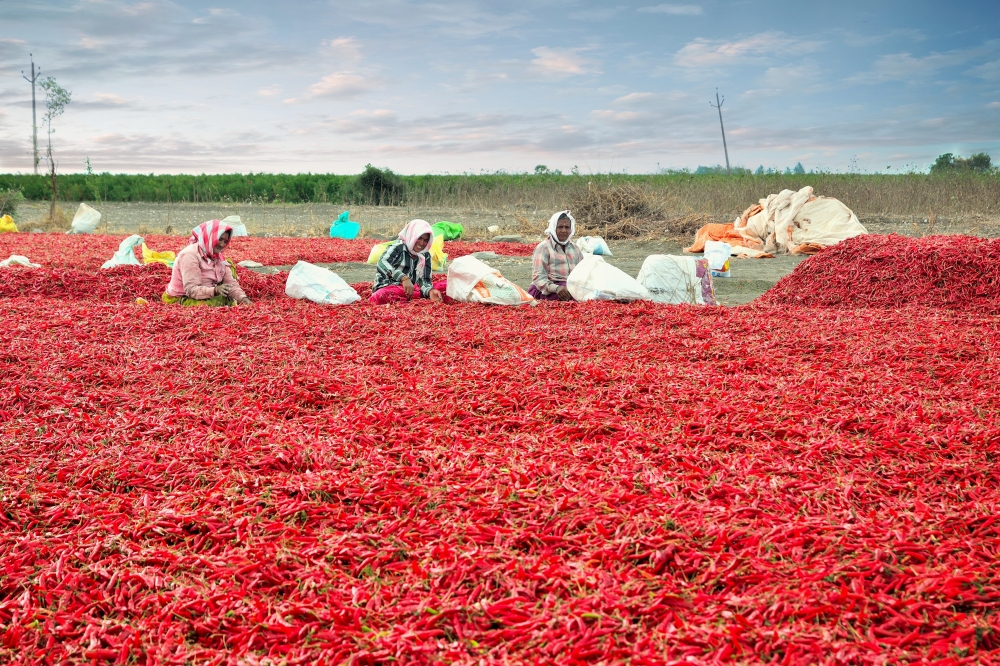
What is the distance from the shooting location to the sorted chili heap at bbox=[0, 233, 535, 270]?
436 inches

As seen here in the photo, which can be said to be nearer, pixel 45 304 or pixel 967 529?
pixel 967 529

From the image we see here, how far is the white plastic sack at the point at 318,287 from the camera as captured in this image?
752 centimetres

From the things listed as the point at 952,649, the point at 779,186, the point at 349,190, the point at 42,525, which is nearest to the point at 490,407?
the point at 42,525

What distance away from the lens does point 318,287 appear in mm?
7617

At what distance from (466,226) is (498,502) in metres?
16.5

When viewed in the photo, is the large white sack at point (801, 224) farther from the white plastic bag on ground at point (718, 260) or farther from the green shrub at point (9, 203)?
the green shrub at point (9, 203)

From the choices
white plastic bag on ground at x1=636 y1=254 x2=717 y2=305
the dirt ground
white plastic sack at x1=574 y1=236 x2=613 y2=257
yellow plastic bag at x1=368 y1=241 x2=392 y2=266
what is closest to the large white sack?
the dirt ground

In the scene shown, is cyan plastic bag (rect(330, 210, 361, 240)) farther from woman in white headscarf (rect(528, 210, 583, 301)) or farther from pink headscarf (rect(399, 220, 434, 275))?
woman in white headscarf (rect(528, 210, 583, 301))

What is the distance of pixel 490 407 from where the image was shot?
4090mm

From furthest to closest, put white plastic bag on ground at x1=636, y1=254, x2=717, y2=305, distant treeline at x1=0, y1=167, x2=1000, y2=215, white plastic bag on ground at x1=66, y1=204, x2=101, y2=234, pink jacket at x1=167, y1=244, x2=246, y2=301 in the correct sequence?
distant treeline at x1=0, y1=167, x2=1000, y2=215
white plastic bag on ground at x1=66, y1=204, x2=101, y2=234
white plastic bag on ground at x1=636, y1=254, x2=717, y2=305
pink jacket at x1=167, y1=244, x2=246, y2=301

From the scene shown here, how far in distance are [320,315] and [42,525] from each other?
11.4 feet

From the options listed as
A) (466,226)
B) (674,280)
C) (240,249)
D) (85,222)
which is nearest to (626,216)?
(466,226)

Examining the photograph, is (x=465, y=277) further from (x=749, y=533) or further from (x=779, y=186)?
(x=779, y=186)

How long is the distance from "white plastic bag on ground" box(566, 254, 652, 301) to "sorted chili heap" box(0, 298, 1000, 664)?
6.38 ft
